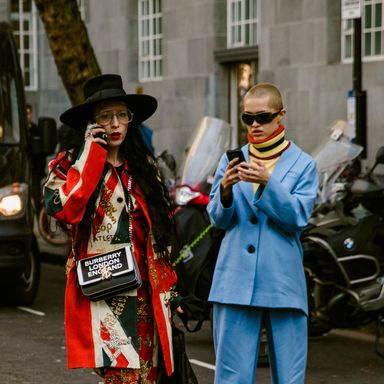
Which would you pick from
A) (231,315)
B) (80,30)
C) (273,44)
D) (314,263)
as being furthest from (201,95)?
(231,315)

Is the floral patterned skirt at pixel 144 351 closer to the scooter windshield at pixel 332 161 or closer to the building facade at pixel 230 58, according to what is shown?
the scooter windshield at pixel 332 161

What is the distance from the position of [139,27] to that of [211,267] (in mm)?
13798

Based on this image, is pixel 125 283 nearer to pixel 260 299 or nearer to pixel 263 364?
pixel 260 299

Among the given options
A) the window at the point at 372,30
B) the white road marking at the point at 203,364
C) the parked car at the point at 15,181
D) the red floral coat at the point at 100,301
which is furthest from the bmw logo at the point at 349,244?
the window at the point at 372,30

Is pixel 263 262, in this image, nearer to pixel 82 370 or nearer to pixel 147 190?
pixel 147 190

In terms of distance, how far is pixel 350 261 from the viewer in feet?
28.5

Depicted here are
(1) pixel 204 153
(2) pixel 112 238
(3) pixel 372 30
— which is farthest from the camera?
(3) pixel 372 30

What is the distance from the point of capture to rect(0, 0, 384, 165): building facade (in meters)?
16.4

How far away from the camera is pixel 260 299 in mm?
5500

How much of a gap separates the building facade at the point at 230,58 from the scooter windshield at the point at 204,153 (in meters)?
6.76

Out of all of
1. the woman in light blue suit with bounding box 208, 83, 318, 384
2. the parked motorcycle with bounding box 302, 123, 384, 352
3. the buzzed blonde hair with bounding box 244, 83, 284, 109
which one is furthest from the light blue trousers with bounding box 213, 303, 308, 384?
the parked motorcycle with bounding box 302, 123, 384, 352

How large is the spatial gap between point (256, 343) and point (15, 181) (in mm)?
5792

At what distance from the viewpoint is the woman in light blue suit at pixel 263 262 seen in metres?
5.50

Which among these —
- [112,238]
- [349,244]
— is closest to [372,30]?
[349,244]
